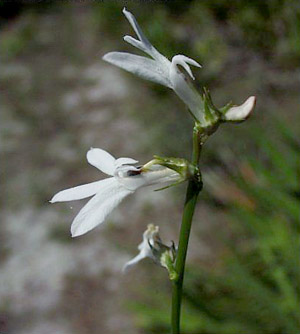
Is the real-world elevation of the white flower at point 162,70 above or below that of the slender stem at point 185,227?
above

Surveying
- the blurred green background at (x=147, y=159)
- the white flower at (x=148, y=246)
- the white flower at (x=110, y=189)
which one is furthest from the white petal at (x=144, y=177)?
the blurred green background at (x=147, y=159)

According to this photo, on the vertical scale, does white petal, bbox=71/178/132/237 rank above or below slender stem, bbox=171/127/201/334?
above

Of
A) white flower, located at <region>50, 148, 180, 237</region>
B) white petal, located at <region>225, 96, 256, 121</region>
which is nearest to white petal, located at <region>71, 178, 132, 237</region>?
white flower, located at <region>50, 148, 180, 237</region>

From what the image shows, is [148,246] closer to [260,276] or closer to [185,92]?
[185,92]

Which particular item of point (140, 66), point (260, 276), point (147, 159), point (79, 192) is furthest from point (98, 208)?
point (147, 159)

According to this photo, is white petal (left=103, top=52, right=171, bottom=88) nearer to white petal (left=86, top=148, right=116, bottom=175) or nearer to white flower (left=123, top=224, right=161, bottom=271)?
white petal (left=86, top=148, right=116, bottom=175)

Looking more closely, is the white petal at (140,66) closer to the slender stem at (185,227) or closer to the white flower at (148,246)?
the slender stem at (185,227)
